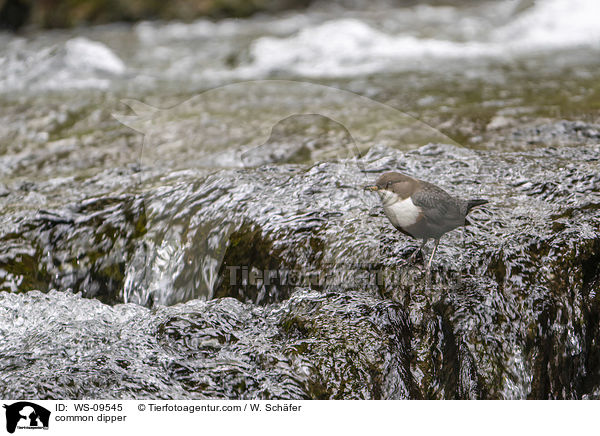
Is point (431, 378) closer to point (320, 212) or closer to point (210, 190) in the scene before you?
point (320, 212)

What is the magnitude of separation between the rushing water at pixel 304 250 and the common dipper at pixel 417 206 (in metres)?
0.19

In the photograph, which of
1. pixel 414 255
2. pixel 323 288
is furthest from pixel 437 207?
pixel 323 288

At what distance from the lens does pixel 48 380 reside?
1.88 meters

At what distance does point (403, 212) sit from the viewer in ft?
6.44

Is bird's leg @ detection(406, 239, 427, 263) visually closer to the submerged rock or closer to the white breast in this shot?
the submerged rock

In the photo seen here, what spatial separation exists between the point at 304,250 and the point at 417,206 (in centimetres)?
58

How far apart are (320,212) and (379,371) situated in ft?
2.70

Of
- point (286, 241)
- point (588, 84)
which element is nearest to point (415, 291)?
point (286, 241)
